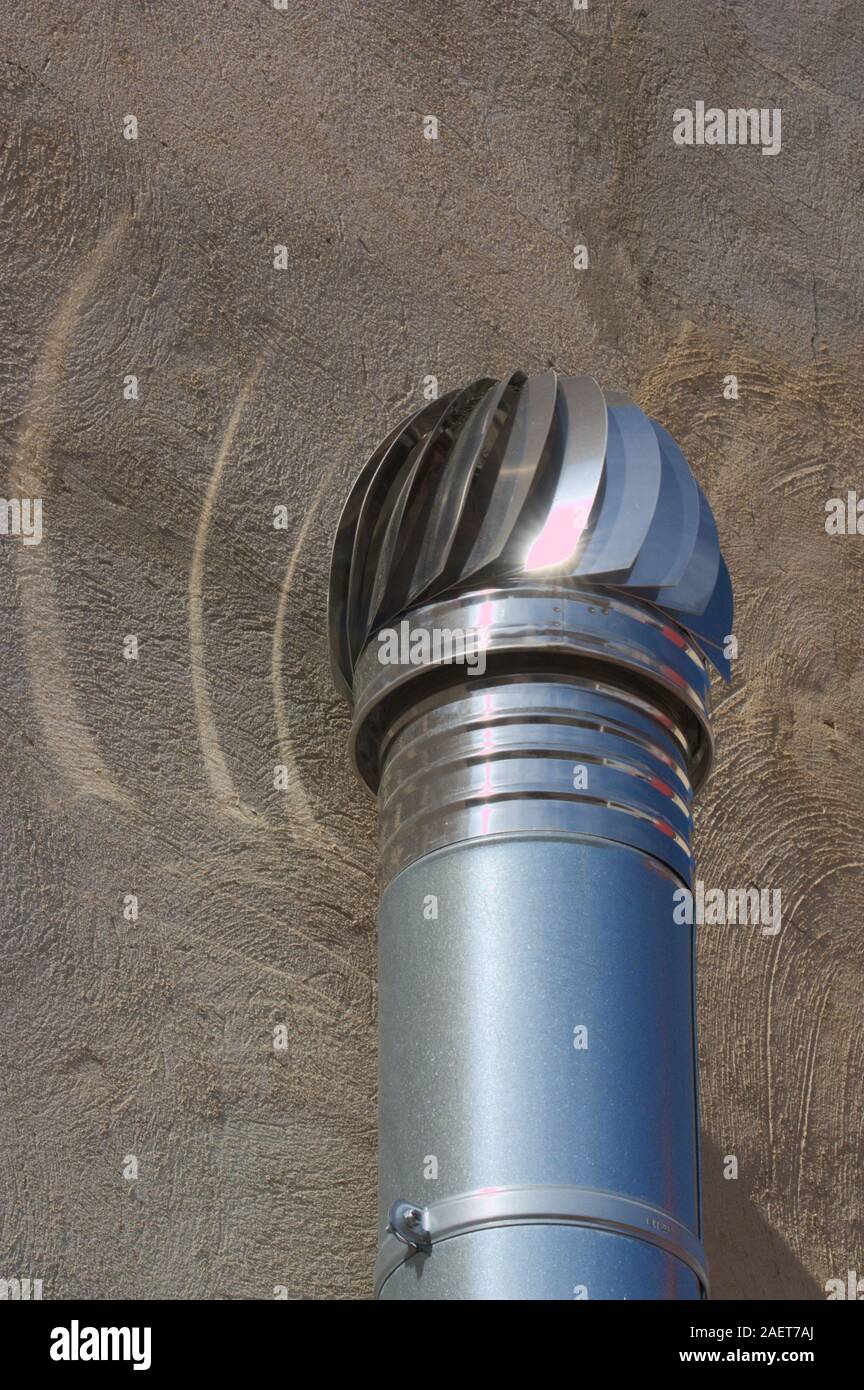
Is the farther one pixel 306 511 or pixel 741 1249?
pixel 306 511

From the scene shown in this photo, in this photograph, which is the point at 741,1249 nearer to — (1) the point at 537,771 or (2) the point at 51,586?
(1) the point at 537,771

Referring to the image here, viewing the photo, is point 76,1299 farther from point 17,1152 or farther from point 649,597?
point 649,597

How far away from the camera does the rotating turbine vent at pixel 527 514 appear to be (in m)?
3.83

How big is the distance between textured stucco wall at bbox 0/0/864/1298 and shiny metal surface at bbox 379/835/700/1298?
481mm

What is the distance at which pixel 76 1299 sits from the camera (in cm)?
368

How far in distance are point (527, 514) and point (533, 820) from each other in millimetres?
600

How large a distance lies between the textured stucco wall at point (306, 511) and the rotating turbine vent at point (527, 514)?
0.44 meters

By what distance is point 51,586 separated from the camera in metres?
4.29

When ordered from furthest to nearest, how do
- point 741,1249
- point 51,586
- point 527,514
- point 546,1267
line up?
point 51,586 < point 741,1249 < point 527,514 < point 546,1267

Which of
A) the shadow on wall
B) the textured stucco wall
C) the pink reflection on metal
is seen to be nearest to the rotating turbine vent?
the pink reflection on metal

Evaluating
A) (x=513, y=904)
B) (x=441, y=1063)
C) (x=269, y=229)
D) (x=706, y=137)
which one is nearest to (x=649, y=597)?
(x=513, y=904)

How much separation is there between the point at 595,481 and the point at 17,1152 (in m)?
1.57

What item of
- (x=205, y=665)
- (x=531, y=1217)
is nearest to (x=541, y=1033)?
(x=531, y=1217)

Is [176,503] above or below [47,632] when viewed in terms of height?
above
